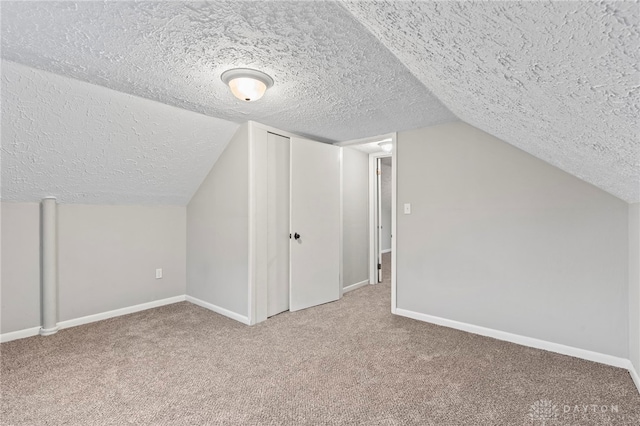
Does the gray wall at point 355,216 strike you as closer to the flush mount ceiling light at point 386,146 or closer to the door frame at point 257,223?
the flush mount ceiling light at point 386,146

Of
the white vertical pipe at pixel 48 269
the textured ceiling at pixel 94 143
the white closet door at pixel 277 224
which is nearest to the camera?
the textured ceiling at pixel 94 143

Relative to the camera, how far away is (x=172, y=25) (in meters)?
1.49

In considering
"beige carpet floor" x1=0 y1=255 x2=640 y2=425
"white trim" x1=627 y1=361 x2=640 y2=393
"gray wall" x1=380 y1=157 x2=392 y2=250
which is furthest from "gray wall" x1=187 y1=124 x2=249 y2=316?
"gray wall" x1=380 y1=157 x2=392 y2=250

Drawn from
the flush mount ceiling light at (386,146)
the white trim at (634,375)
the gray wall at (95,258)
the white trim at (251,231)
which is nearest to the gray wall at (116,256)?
the gray wall at (95,258)

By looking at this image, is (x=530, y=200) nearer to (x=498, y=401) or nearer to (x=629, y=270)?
(x=629, y=270)

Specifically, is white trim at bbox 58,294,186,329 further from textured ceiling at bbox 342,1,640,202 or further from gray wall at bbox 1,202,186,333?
textured ceiling at bbox 342,1,640,202

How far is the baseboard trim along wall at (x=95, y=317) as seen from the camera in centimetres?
267

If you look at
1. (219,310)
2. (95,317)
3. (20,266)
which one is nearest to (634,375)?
(219,310)

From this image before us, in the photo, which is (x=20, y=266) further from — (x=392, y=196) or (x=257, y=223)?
(x=392, y=196)

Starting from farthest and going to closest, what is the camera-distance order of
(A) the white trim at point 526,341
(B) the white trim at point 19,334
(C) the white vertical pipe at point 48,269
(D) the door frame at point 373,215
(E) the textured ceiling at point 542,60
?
(D) the door frame at point 373,215 < (C) the white vertical pipe at point 48,269 < (B) the white trim at point 19,334 < (A) the white trim at point 526,341 < (E) the textured ceiling at point 542,60

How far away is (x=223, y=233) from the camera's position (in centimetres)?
336

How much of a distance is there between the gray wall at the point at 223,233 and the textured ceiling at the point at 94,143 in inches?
7.8

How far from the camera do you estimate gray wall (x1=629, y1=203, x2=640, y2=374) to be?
1.97m

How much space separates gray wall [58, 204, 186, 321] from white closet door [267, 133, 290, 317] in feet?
4.43
